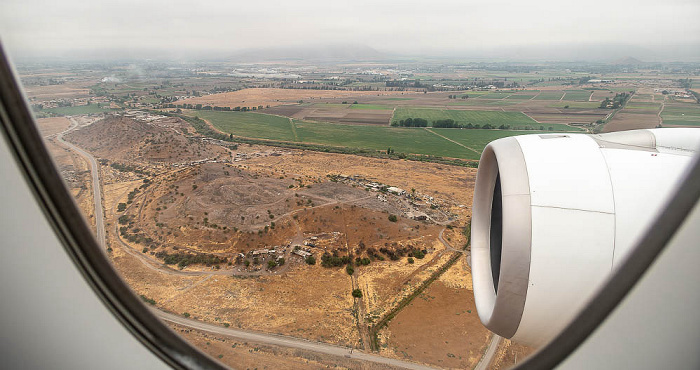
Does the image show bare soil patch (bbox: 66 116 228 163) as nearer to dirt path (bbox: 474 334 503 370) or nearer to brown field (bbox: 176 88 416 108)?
dirt path (bbox: 474 334 503 370)

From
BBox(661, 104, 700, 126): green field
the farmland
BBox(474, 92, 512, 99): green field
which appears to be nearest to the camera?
BBox(661, 104, 700, 126): green field

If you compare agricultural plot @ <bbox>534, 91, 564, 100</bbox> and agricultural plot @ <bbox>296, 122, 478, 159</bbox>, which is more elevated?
agricultural plot @ <bbox>534, 91, 564, 100</bbox>

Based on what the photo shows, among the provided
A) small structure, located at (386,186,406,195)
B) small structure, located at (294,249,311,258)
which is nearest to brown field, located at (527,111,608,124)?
small structure, located at (386,186,406,195)

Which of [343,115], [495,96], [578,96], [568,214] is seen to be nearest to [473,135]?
[578,96]

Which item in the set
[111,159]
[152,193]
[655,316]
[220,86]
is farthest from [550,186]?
[220,86]

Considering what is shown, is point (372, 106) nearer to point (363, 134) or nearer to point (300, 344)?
point (363, 134)

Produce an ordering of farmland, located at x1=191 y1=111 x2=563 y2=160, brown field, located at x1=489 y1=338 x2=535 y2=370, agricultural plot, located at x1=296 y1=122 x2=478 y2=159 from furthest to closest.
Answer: farmland, located at x1=191 y1=111 x2=563 y2=160 → agricultural plot, located at x1=296 y1=122 x2=478 y2=159 → brown field, located at x1=489 y1=338 x2=535 y2=370

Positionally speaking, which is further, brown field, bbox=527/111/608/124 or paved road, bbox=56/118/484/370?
brown field, bbox=527/111/608/124

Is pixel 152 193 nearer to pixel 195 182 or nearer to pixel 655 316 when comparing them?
pixel 195 182

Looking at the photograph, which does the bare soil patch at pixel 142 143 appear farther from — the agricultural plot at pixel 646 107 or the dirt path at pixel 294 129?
the agricultural plot at pixel 646 107
